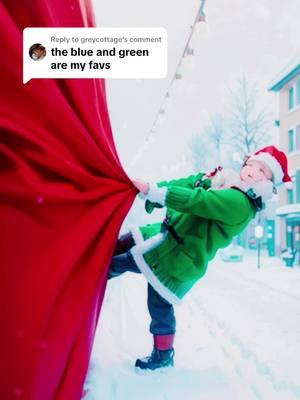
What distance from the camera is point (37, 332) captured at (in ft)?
2.72

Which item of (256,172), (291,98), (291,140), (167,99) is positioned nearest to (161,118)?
(167,99)

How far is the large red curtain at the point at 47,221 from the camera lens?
83 cm

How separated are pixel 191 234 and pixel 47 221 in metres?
0.45

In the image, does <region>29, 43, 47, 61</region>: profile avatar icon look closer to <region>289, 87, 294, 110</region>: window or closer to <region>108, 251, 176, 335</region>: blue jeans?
<region>108, 251, 176, 335</region>: blue jeans

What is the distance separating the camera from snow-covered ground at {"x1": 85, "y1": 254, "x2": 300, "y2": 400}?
1053 mm

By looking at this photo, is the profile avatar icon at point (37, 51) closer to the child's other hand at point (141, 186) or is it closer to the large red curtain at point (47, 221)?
the large red curtain at point (47, 221)

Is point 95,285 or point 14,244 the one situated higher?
point 14,244

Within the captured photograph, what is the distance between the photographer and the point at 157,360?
118 centimetres

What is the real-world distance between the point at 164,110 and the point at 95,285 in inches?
44.7

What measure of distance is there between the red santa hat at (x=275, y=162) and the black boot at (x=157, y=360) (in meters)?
0.69

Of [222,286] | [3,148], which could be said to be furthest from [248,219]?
[222,286]

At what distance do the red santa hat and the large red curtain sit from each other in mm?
487

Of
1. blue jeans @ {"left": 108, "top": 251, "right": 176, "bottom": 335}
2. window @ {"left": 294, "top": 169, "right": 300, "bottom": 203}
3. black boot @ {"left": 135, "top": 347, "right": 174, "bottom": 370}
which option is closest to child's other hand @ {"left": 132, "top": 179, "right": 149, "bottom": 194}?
blue jeans @ {"left": 108, "top": 251, "right": 176, "bottom": 335}

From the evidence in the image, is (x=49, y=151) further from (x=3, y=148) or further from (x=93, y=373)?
(x=93, y=373)
